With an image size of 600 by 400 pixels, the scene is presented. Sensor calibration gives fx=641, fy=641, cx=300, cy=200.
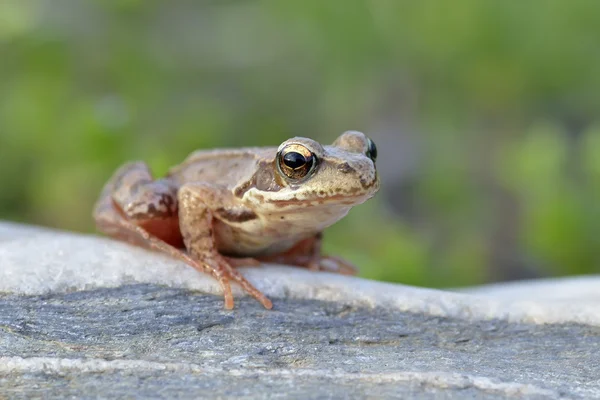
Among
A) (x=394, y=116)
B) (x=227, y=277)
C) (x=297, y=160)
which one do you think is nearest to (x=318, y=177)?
(x=297, y=160)

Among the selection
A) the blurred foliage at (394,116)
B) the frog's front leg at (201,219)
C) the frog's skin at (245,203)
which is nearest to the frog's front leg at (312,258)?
the frog's skin at (245,203)

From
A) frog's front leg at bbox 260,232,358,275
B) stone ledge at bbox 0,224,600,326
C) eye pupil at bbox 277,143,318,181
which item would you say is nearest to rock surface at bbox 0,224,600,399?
stone ledge at bbox 0,224,600,326

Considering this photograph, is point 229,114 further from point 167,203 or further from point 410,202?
point 167,203

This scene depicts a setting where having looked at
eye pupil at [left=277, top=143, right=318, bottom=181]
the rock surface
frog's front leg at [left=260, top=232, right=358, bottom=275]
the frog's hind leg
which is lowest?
the rock surface

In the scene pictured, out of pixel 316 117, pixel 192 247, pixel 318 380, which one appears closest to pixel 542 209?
pixel 192 247

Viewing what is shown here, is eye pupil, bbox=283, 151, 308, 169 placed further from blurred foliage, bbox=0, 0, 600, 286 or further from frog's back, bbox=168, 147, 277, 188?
blurred foliage, bbox=0, 0, 600, 286

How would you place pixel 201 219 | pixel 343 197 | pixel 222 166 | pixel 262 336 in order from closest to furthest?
pixel 262 336 < pixel 343 197 < pixel 201 219 < pixel 222 166

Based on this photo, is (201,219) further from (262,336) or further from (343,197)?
(262,336)
